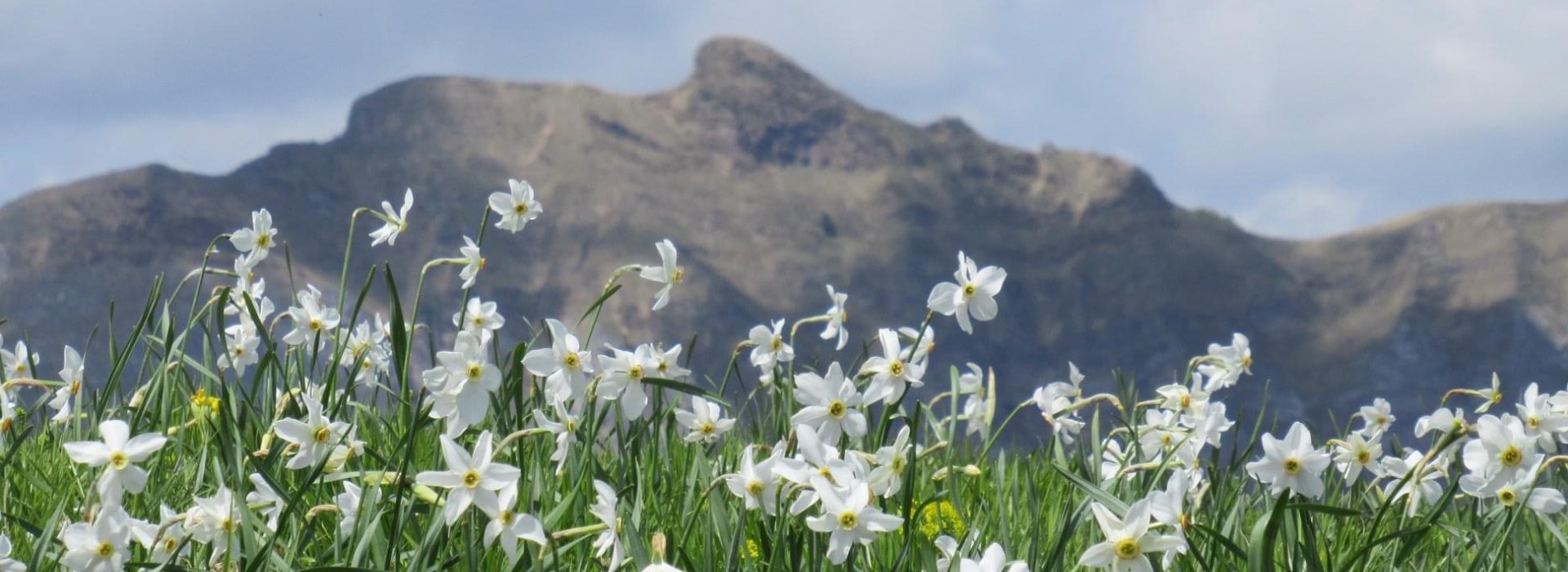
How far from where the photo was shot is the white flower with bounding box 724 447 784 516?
7.77 feet

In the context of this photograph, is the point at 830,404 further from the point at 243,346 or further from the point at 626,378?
the point at 243,346

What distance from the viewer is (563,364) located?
8.27ft

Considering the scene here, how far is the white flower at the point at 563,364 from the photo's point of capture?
7.97ft

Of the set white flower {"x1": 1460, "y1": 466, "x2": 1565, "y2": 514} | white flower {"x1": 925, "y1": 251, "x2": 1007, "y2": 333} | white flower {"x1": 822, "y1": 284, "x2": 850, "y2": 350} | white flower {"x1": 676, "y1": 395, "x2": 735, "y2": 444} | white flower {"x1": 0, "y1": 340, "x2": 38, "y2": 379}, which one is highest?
white flower {"x1": 925, "y1": 251, "x2": 1007, "y2": 333}

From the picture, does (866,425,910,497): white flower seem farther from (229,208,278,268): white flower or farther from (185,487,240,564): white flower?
(229,208,278,268): white flower

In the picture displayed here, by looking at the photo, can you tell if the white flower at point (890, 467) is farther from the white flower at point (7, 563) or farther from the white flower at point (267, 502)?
the white flower at point (7, 563)

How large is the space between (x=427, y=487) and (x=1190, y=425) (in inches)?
93.4

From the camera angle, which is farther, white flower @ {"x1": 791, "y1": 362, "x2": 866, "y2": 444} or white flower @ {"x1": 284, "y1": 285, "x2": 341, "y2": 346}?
white flower @ {"x1": 284, "y1": 285, "x2": 341, "y2": 346}

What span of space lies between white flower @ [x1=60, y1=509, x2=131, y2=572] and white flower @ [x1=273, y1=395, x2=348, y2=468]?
12.8 inches

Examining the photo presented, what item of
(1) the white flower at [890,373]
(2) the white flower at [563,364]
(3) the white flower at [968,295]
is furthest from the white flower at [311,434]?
(3) the white flower at [968,295]

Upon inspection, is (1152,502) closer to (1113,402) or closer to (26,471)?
(1113,402)

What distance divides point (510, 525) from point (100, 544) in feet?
2.33

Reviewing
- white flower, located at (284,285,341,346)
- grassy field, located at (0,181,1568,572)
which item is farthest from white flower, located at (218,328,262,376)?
white flower, located at (284,285,341,346)

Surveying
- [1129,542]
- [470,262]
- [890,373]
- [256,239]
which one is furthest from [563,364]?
[256,239]
